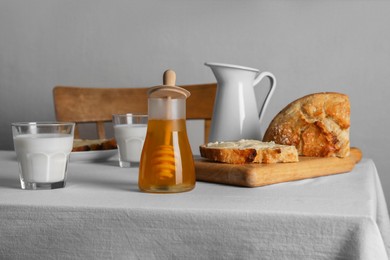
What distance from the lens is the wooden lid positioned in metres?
0.83

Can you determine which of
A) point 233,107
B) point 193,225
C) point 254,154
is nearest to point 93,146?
point 233,107

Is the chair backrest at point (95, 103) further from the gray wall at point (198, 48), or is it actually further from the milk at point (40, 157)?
the milk at point (40, 157)

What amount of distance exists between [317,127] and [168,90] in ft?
1.49

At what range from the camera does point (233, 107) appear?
1.25m

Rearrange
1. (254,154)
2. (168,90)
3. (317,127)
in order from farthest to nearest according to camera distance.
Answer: (317,127) < (254,154) < (168,90)

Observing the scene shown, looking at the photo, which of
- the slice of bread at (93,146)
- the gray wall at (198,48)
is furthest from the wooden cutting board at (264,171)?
the gray wall at (198,48)

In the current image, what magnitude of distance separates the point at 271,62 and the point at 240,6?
0.28 meters

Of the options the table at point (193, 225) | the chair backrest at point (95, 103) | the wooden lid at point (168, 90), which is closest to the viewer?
the table at point (193, 225)

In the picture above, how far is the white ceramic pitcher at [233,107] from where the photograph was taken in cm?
125

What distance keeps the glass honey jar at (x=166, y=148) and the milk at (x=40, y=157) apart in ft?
0.51

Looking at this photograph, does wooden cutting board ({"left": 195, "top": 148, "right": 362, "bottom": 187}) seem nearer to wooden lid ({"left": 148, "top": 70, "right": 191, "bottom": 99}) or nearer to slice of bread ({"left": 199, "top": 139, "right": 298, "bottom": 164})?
slice of bread ({"left": 199, "top": 139, "right": 298, "bottom": 164})

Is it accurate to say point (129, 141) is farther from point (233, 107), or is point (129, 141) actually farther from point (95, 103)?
point (95, 103)

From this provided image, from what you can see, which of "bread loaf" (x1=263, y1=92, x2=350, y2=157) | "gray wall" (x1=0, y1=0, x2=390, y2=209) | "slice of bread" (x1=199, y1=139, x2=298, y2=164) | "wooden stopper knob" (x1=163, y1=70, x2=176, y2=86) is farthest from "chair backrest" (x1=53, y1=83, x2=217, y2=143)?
"wooden stopper knob" (x1=163, y1=70, x2=176, y2=86)

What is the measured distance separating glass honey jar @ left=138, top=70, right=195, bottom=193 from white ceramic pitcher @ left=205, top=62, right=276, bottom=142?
385 millimetres
